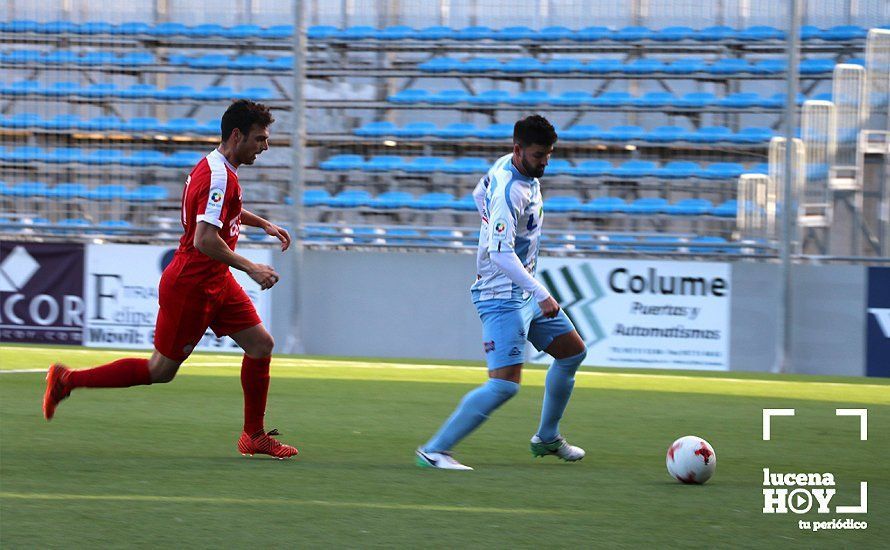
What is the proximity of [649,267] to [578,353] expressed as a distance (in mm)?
8077

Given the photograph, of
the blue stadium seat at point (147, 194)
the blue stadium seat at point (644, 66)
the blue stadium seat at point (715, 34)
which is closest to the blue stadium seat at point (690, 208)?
the blue stadium seat at point (644, 66)

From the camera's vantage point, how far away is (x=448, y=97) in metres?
18.2

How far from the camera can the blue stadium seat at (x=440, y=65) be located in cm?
1847

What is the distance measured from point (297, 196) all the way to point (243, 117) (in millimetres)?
9697

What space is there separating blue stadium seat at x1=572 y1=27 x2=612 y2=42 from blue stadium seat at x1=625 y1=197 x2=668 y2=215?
2.66 m

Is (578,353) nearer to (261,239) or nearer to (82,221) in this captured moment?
(261,239)

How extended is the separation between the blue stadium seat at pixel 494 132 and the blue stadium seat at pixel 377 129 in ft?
4.23

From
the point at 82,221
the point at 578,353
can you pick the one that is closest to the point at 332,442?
the point at 578,353

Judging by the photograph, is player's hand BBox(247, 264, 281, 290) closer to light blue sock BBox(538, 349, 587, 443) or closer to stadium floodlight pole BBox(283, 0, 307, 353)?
light blue sock BBox(538, 349, 587, 443)

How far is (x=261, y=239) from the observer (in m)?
17.4

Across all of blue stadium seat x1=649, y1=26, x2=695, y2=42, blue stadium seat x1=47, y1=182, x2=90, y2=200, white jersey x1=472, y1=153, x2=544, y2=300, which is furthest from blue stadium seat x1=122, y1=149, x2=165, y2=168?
white jersey x1=472, y1=153, x2=544, y2=300

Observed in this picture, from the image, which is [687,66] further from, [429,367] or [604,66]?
[429,367]

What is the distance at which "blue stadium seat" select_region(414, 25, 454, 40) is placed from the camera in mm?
18438

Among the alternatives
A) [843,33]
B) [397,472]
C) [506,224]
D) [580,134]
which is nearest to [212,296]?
[397,472]
